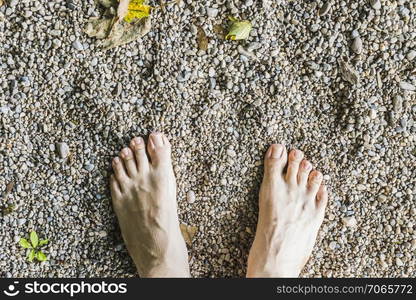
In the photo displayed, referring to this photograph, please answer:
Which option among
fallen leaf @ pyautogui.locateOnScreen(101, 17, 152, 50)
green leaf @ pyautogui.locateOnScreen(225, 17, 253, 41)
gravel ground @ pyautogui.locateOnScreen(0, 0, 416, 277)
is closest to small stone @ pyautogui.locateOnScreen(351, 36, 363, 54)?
gravel ground @ pyautogui.locateOnScreen(0, 0, 416, 277)

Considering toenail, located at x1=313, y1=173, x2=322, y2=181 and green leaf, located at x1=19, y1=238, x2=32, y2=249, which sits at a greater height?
toenail, located at x1=313, y1=173, x2=322, y2=181

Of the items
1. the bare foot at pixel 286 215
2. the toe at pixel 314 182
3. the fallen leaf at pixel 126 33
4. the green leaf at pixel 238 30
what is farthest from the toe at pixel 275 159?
the fallen leaf at pixel 126 33

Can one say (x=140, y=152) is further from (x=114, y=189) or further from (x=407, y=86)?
(x=407, y=86)

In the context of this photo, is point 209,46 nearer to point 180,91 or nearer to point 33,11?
point 180,91

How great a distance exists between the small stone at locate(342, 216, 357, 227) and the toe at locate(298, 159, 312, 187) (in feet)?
0.66

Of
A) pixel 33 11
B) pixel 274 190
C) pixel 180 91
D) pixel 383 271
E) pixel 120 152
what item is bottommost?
pixel 383 271

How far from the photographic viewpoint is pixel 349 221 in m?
2.07

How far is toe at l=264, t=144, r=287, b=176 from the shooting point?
6.65 ft

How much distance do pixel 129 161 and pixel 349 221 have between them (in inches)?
33.7

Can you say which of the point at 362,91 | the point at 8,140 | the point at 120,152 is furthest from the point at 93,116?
the point at 362,91

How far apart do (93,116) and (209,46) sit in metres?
0.50

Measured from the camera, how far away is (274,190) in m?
2.05

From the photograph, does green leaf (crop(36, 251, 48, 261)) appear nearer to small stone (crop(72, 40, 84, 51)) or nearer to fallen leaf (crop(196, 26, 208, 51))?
small stone (crop(72, 40, 84, 51))

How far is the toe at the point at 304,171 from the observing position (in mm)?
2053
